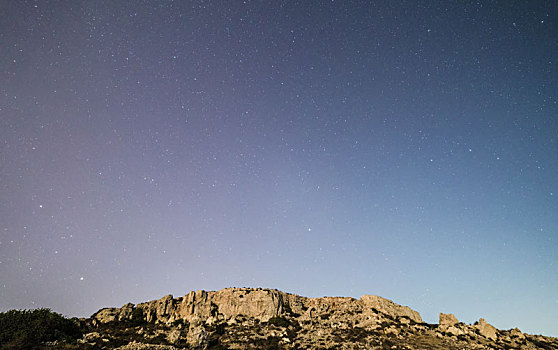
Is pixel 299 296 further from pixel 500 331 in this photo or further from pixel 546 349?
pixel 546 349

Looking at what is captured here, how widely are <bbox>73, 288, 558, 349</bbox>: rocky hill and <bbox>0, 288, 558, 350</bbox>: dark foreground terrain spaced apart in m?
0.19

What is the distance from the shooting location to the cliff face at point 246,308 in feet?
280

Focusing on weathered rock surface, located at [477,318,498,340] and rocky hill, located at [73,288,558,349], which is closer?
rocky hill, located at [73,288,558,349]

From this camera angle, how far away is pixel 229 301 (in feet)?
302

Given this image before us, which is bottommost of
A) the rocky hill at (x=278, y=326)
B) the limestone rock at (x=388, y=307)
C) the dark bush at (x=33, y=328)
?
the dark bush at (x=33, y=328)

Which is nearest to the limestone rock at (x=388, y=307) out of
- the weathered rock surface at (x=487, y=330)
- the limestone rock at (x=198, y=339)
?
the weathered rock surface at (x=487, y=330)

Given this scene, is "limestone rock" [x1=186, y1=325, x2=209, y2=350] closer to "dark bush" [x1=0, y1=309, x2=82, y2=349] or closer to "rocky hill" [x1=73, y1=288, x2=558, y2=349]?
"rocky hill" [x1=73, y1=288, x2=558, y2=349]

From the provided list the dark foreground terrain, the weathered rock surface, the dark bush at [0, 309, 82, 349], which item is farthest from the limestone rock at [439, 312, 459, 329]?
the dark bush at [0, 309, 82, 349]

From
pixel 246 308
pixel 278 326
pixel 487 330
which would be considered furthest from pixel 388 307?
pixel 246 308

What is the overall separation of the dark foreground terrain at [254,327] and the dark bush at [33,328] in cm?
16

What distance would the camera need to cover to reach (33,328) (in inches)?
2266

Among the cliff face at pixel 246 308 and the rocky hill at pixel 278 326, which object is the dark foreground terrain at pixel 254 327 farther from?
the cliff face at pixel 246 308

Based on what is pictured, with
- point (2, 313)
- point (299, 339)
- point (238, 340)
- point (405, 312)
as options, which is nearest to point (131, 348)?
point (238, 340)

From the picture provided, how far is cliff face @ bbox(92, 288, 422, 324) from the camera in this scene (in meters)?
85.2
